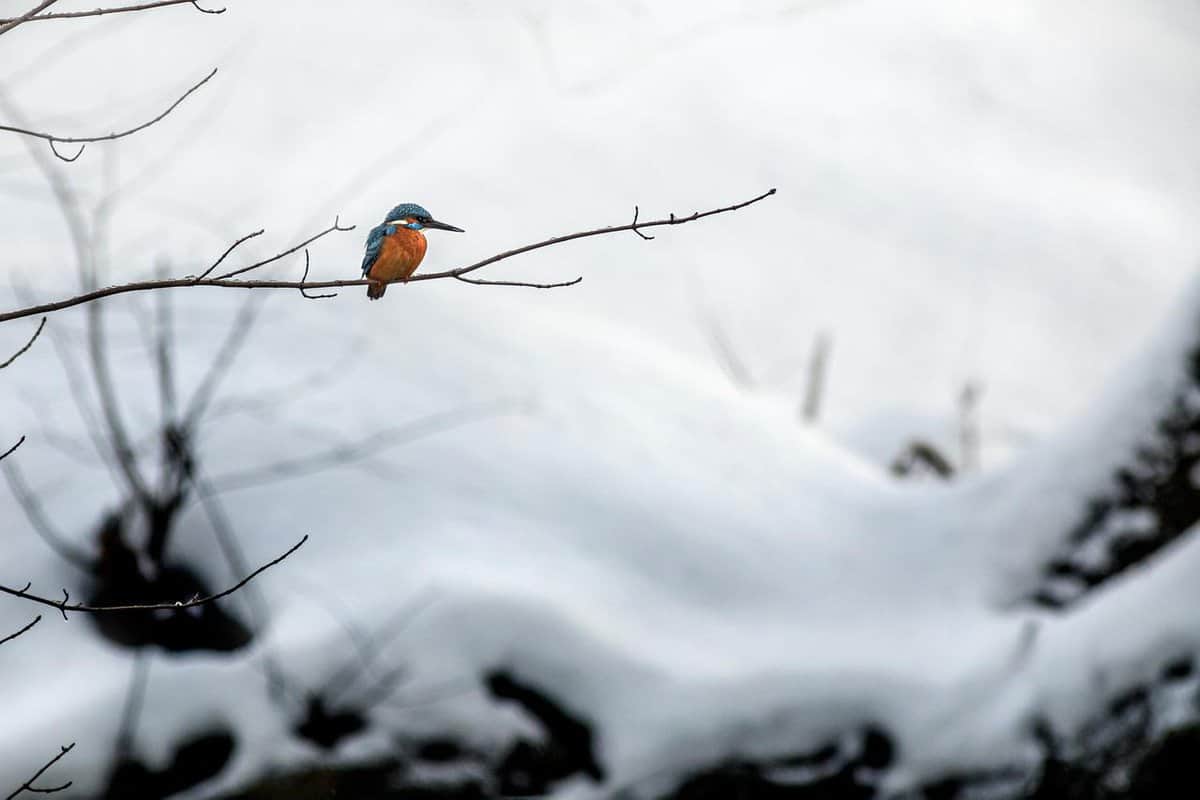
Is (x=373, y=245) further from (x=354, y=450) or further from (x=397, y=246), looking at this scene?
(x=354, y=450)

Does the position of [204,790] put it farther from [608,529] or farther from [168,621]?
[608,529]

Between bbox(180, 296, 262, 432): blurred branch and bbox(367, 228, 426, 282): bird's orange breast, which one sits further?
bbox(180, 296, 262, 432): blurred branch

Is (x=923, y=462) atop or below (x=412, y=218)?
below

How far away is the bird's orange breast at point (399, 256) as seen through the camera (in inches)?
39.8

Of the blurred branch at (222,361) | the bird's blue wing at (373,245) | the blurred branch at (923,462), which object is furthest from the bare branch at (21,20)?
the blurred branch at (923,462)

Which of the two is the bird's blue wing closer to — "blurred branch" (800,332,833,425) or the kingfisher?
the kingfisher

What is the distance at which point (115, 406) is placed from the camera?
10.4ft

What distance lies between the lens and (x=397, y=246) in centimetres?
102

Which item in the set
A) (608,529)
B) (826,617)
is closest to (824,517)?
(826,617)

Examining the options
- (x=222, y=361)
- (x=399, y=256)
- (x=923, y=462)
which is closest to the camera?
(x=399, y=256)

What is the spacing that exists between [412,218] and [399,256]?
0.14 ft

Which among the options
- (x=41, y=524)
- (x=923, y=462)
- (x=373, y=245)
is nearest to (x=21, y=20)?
(x=373, y=245)

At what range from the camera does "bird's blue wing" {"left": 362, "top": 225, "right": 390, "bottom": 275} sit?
103cm

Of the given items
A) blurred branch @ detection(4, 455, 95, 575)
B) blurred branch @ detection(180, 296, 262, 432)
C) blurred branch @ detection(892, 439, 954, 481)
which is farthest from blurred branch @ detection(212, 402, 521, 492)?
blurred branch @ detection(892, 439, 954, 481)
